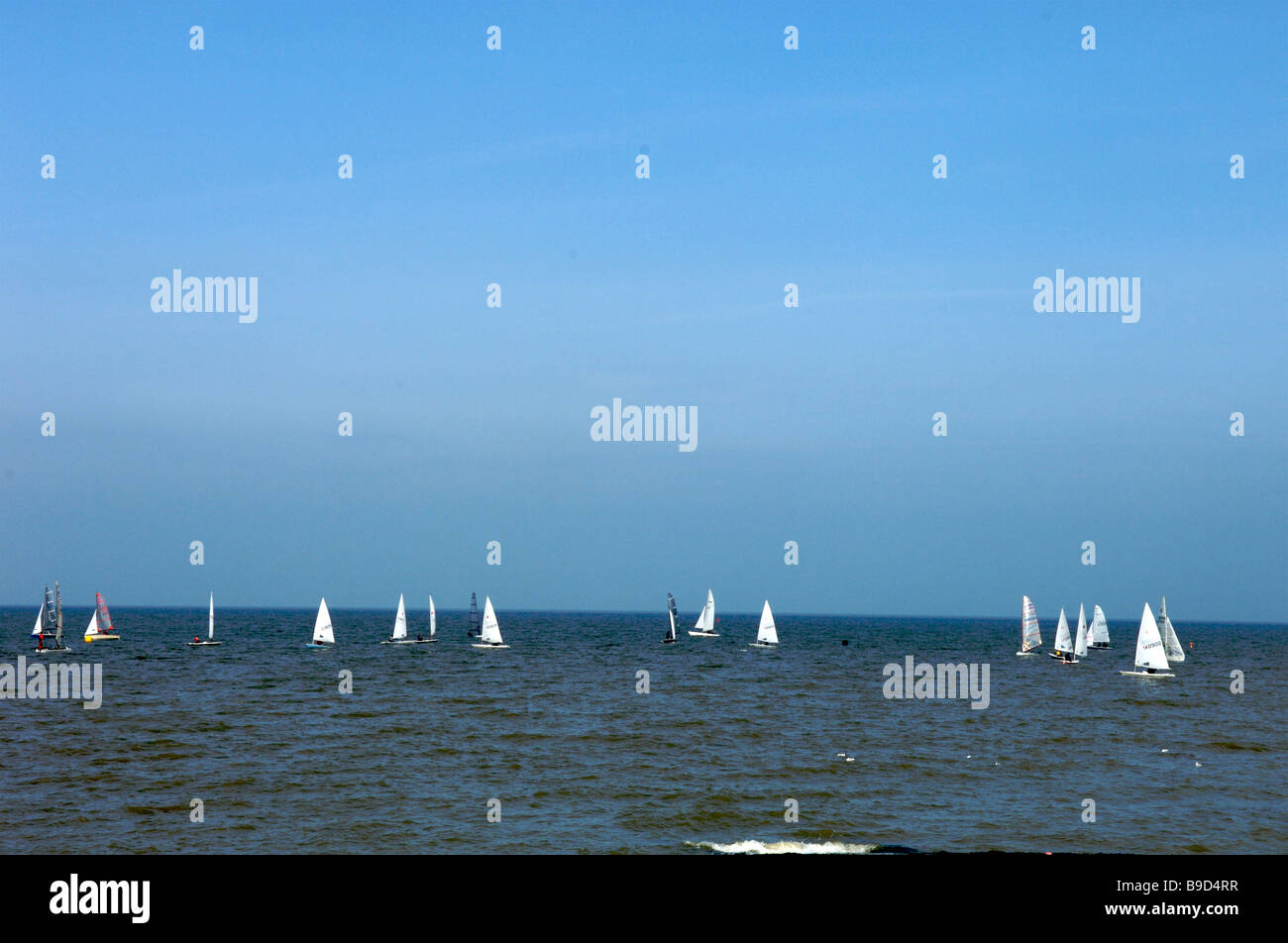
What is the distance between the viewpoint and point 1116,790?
33875 millimetres

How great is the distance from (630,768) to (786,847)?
13560 millimetres

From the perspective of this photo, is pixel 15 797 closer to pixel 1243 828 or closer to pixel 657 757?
pixel 657 757

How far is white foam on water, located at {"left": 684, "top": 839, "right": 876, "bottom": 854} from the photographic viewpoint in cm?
2372

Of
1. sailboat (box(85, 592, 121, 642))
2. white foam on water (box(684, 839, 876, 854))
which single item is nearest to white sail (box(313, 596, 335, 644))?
sailboat (box(85, 592, 121, 642))

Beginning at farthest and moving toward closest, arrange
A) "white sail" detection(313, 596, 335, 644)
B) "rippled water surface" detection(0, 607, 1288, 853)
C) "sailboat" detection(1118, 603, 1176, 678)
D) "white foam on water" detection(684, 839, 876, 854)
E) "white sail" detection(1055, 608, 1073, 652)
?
"white sail" detection(313, 596, 335, 644), "white sail" detection(1055, 608, 1073, 652), "sailboat" detection(1118, 603, 1176, 678), "rippled water surface" detection(0, 607, 1288, 853), "white foam on water" detection(684, 839, 876, 854)

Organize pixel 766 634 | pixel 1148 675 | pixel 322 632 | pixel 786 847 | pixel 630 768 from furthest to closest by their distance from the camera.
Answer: pixel 766 634, pixel 322 632, pixel 1148 675, pixel 630 768, pixel 786 847

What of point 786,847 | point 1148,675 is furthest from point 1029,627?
point 786,847

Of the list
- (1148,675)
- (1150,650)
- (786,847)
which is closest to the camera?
(786,847)

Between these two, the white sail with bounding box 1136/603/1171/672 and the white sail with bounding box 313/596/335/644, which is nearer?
the white sail with bounding box 1136/603/1171/672

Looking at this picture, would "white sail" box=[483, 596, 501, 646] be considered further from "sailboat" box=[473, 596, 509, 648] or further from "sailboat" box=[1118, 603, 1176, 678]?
"sailboat" box=[1118, 603, 1176, 678]

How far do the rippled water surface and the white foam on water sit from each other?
95mm

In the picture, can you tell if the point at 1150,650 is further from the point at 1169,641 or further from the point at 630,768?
the point at 630,768

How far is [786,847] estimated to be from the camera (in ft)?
79.8
